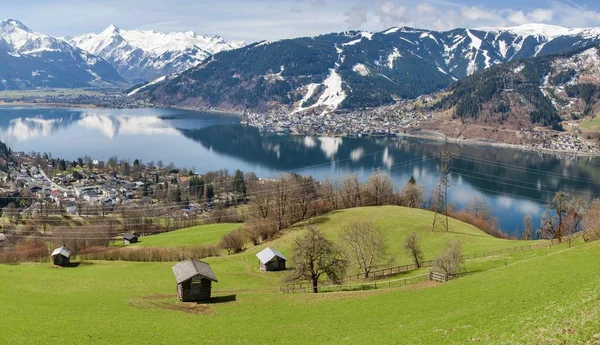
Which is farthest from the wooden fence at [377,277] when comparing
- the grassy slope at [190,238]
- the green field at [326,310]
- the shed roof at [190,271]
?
the grassy slope at [190,238]

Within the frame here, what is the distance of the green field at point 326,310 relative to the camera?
865 inches

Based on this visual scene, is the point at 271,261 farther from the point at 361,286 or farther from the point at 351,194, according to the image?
the point at 351,194

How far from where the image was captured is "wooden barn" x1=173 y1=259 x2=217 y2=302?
39.7m

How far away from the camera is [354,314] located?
31.9 meters

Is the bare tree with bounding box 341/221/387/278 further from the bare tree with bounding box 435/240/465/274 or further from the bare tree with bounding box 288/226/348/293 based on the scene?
the bare tree with bounding box 435/240/465/274

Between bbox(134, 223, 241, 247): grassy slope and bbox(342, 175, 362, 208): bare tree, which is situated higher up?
bbox(342, 175, 362, 208): bare tree

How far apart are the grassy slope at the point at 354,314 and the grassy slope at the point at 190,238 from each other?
103 ft

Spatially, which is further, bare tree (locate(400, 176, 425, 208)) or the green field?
bare tree (locate(400, 176, 425, 208))

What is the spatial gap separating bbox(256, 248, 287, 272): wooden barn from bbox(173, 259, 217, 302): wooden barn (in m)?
16.5

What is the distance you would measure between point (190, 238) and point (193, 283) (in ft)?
131

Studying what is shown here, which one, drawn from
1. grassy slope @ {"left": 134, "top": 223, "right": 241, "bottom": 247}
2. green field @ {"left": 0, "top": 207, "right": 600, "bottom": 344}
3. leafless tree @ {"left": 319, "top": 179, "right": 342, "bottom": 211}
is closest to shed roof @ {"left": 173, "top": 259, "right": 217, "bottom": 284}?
green field @ {"left": 0, "top": 207, "right": 600, "bottom": 344}

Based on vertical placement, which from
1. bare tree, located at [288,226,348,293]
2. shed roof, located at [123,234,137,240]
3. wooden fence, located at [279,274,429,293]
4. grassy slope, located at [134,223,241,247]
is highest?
bare tree, located at [288,226,348,293]

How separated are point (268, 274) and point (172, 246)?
73.8ft

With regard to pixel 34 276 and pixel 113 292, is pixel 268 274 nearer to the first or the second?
pixel 113 292
